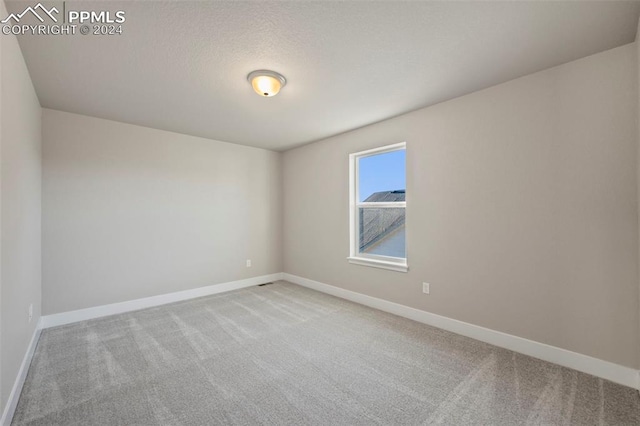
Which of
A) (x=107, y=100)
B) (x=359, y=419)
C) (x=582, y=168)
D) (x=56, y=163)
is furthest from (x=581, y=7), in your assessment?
(x=56, y=163)

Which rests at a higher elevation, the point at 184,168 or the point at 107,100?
the point at 107,100

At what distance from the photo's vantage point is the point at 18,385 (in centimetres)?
185

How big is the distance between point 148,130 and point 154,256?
1.75 m

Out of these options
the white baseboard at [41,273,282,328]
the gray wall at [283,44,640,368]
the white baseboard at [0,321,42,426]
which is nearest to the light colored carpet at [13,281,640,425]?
the white baseboard at [0,321,42,426]

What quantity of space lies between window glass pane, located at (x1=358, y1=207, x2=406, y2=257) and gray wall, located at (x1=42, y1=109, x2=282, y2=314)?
1960 millimetres

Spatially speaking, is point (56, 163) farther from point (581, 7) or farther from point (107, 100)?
point (581, 7)

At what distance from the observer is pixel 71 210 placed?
316cm

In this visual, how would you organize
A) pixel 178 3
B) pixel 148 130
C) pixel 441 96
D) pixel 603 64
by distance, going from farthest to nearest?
pixel 148 130
pixel 441 96
pixel 603 64
pixel 178 3

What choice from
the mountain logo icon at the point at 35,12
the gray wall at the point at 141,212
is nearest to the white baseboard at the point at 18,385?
the gray wall at the point at 141,212

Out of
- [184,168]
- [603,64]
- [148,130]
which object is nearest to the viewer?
[603,64]

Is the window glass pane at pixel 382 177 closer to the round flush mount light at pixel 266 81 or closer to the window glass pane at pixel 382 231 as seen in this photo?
the window glass pane at pixel 382 231

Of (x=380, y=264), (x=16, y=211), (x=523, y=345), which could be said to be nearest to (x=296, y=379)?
(x=380, y=264)

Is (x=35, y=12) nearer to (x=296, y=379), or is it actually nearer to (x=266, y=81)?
(x=266, y=81)

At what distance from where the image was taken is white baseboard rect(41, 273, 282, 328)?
304cm
